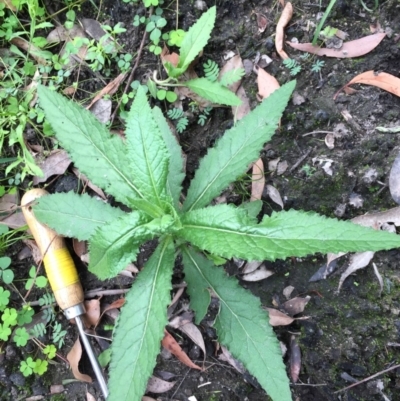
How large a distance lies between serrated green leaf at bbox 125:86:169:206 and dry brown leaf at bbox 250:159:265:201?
72cm

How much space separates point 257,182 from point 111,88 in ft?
3.27

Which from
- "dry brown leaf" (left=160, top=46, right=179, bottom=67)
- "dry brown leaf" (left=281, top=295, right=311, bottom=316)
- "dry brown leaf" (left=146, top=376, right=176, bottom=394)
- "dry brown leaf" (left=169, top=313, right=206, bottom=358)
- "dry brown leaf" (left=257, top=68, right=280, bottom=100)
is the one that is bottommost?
"dry brown leaf" (left=146, top=376, right=176, bottom=394)

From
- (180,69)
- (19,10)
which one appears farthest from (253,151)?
(19,10)

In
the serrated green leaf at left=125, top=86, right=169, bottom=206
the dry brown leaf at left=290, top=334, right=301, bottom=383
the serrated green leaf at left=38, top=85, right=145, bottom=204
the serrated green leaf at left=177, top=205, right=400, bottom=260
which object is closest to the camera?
the serrated green leaf at left=177, top=205, right=400, bottom=260

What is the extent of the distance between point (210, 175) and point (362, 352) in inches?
41.9

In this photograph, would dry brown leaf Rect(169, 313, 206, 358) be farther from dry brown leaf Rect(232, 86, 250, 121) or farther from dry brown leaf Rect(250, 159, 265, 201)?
dry brown leaf Rect(232, 86, 250, 121)

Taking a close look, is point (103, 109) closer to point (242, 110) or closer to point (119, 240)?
point (242, 110)

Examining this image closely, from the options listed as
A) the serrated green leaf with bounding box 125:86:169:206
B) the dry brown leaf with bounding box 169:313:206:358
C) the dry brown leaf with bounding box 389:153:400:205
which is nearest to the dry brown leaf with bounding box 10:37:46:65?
the serrated green leaf with bounding box 125:86:169:206

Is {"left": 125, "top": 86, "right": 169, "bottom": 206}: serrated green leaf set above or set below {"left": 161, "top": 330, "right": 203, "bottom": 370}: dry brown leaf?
above

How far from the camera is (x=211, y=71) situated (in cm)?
242

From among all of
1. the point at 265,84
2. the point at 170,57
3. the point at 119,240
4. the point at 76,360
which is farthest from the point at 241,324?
the point at 170,57

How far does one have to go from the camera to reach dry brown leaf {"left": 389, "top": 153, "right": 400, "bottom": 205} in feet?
6.88

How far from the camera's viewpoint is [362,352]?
2.04 metres

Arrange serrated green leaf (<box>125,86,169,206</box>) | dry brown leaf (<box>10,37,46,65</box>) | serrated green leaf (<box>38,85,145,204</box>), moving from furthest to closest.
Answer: dry brown leaf (<box>10,37,46,65</box>) < serrated green leaf (<box>38,85,145,204</box>) < serrated green leaf (<box>125,86,169,206</box>)
